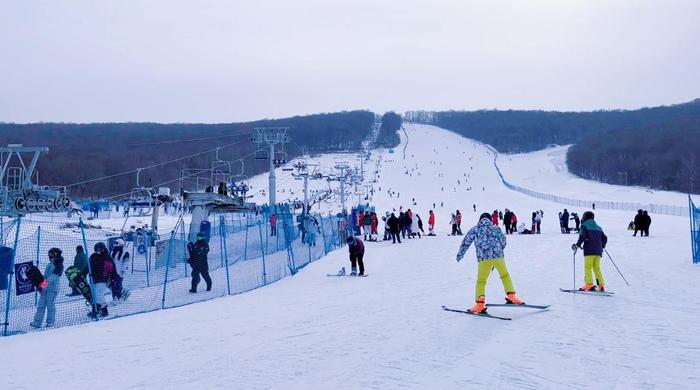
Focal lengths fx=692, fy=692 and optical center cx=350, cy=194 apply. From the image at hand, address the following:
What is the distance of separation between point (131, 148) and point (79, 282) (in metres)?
115

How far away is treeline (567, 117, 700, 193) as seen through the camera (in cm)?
11656

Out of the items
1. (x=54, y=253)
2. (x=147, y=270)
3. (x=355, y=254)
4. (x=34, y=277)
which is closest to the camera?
(x=34, y=277)

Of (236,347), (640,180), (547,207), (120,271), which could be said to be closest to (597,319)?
(236,347)

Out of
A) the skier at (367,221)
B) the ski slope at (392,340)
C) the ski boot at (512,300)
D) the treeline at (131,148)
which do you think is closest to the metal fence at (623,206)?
the skier at (367,221)

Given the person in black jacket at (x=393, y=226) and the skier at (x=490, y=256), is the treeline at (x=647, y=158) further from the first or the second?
the skier at (x=490, y=256)

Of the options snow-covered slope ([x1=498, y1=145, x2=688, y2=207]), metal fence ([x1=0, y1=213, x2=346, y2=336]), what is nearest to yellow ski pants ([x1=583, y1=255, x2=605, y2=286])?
metal fence ([x1=0, y1=213, x2=346, y2=336])

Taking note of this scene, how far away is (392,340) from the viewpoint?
873 cm

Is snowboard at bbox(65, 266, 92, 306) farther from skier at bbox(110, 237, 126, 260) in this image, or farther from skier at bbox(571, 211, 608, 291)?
skier at bbox(571, 211, 608, 291)

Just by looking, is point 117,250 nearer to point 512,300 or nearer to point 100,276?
point 100,276

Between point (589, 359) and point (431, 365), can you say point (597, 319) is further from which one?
point (431, 365)

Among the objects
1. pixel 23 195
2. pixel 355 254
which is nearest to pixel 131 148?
pixel 23 195

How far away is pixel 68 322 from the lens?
36.9ft

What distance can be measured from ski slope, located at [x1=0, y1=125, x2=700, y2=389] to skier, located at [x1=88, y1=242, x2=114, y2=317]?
0.46 m

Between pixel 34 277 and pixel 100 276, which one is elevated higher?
pixel 34 277
